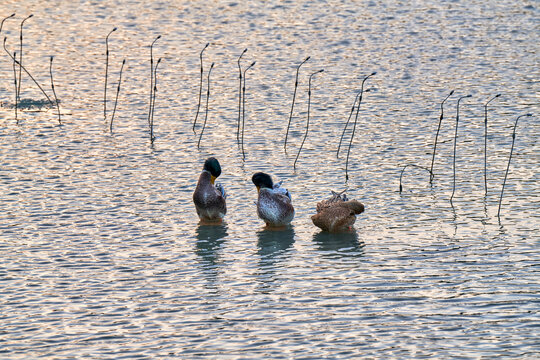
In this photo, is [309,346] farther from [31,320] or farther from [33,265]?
[33,265]

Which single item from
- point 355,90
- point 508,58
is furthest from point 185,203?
point 508,58

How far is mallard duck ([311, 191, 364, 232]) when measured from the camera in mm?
15661

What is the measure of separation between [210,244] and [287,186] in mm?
3108

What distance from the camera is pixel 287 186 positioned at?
18.4 m

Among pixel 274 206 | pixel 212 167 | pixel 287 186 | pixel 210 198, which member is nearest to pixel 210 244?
pixel 210 198

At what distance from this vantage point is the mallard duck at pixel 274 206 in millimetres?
16000

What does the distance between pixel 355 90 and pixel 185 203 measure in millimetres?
8237

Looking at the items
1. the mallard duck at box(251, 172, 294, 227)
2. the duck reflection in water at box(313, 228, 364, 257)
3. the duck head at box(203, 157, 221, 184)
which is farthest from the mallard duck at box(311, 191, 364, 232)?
the duck head at box(203, 157, 221, 184)

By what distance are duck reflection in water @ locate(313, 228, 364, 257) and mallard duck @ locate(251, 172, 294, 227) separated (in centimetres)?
59

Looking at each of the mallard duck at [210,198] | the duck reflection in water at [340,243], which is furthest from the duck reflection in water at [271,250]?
the mallard duck at [210,198]

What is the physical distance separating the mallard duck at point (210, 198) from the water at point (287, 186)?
27cm

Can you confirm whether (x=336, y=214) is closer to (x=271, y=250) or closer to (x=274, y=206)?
(x=274, y=206)

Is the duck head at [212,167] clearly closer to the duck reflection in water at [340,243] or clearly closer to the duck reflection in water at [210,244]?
the duck reflection in water at [210,244]

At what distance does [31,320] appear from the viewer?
41.5 feet
